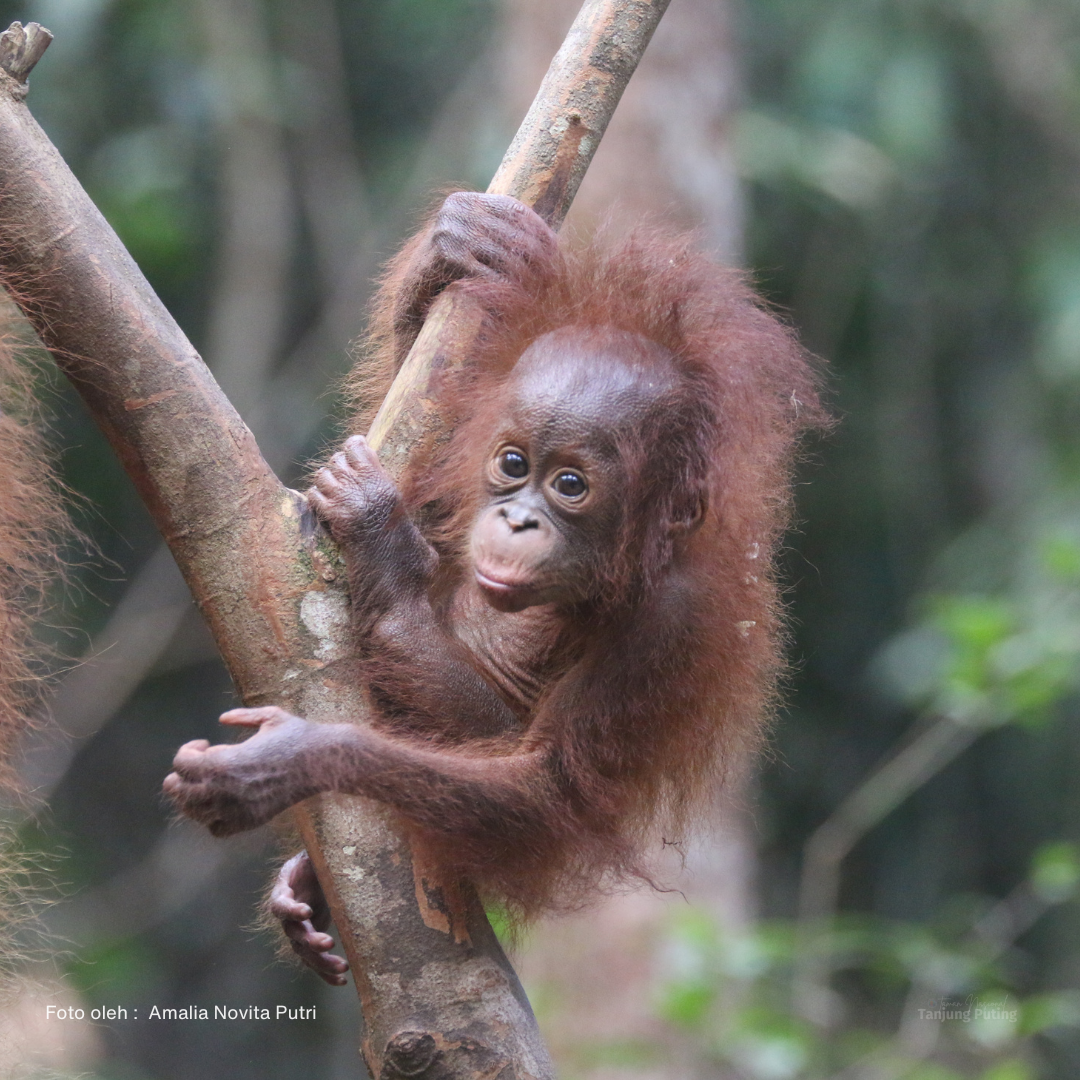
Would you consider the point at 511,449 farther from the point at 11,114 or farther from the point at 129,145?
the point at 129,145

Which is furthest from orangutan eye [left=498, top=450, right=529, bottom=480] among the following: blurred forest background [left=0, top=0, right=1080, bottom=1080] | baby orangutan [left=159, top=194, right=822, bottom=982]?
blurred forest background [left=0, top=0, right=1080, bottom=1080]

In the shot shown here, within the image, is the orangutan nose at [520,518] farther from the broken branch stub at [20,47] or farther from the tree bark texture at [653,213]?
the tree bark texture at [653,213]

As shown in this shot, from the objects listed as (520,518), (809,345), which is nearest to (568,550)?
(520,518)

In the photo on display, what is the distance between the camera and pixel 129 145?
222 inches

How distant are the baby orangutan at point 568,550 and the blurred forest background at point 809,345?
223cm

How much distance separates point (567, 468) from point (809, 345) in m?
4.71

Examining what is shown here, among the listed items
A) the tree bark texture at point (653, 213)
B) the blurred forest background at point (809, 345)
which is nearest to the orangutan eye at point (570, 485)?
the tree bark texture at point (653, 213)

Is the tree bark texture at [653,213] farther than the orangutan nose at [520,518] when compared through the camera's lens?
Yes

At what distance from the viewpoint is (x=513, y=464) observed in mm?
2293

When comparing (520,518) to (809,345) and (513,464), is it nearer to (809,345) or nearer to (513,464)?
(513,464)

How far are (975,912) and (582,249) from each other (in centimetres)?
353

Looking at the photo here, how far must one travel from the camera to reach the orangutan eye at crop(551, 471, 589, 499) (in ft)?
7.30

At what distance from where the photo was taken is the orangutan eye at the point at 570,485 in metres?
2.23

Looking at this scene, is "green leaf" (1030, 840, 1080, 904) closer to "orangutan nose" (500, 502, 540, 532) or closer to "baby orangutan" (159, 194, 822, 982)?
"baby orangutan" (159, 194, 822, 982)
